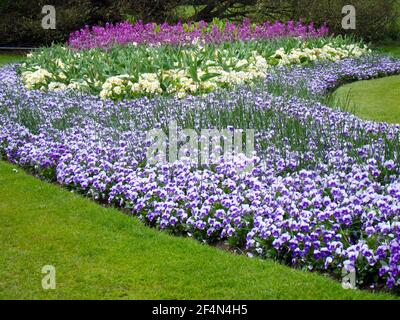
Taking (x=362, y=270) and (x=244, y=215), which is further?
(x=244, y=215)

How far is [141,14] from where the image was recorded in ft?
65.9

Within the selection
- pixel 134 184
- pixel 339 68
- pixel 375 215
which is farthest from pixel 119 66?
pixel 375 215

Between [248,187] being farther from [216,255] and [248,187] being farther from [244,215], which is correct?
[216,255]

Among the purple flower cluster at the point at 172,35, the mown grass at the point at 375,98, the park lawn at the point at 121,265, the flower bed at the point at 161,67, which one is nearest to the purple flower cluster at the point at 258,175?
the park lawn at the point at 121,265

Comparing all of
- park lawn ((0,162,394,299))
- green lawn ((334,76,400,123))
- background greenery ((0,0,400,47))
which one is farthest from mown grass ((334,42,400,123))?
background greenery ((0,0,400,47))

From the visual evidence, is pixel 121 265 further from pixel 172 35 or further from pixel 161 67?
pixel 172 35

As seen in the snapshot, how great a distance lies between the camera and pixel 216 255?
4.86m

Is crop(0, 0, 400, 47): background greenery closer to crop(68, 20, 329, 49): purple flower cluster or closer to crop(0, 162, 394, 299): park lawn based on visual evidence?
crop(68, 20, 329, 49): purple flower cluster

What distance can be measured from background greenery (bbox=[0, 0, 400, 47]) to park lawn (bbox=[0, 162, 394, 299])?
13594 millimetres

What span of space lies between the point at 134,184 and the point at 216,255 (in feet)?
4.42

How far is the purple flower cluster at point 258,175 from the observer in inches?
183

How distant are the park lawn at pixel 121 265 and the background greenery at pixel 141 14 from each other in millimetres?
13594

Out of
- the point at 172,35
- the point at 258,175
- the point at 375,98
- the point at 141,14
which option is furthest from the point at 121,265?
the point at 141,14

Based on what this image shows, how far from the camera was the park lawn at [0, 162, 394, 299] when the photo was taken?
430 cm
